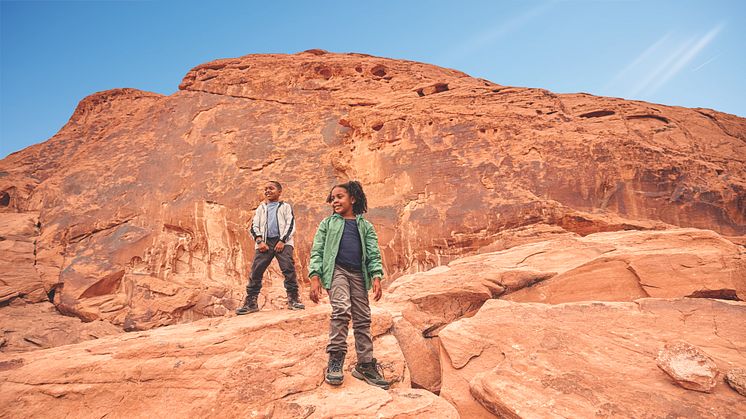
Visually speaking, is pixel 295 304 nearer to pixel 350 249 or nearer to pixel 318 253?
pixel 318 253

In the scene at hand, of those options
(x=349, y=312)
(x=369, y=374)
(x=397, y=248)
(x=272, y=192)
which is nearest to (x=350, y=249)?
(x=349, y=312)

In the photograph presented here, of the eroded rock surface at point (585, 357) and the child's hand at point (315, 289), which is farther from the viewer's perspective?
the child's hand at point (315, 289)

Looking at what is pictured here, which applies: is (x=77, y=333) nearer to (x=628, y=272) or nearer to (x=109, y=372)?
(x=109, y=372)

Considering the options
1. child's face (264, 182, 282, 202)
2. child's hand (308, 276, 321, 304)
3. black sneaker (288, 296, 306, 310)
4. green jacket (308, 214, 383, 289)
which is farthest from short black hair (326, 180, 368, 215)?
black sneaker (288, 296, 306, 310)

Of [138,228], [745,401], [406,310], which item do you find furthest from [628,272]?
[138,228]

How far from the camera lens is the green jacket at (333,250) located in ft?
13.2

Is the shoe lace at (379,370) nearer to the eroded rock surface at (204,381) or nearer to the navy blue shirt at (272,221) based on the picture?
the eroded rock surface at (204,381)

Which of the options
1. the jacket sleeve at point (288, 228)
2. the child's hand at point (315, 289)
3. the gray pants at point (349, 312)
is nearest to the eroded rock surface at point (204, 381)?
the gray pants at point (349, 312)

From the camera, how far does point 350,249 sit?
4102 mm

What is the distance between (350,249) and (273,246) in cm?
210

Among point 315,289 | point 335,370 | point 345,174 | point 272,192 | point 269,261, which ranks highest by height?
point 345,174

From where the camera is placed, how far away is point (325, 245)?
4133 millimetres

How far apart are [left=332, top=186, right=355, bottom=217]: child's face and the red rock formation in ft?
16.0

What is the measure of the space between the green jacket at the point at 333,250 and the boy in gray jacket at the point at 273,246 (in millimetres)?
1702
